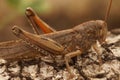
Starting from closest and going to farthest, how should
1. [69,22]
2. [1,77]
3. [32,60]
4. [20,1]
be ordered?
1. [1,77]
2. [32,60]
3. [20,1]
4. [69,22]

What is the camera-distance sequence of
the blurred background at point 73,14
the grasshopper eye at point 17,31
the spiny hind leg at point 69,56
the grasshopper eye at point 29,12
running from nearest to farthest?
the spiny hind leg at point 69,56 < the grasshopper eye at point 17,31 < the grasshopper eye at point 29,12 < the blurred background at point 73,14

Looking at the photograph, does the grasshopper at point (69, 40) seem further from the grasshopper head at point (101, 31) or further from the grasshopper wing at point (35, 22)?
the grasshopper wing at point (35, 22)

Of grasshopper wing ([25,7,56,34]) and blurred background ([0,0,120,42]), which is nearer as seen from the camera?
grasshopper wing ([25,7,56,34])

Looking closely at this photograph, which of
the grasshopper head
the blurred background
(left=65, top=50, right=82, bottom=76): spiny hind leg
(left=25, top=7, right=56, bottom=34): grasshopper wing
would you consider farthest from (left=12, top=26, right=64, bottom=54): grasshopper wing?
the blurred background

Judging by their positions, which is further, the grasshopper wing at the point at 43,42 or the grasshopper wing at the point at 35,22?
the grasshopper wing at the point at 35,22

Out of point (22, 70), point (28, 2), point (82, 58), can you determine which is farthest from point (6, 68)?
point (28, 2)

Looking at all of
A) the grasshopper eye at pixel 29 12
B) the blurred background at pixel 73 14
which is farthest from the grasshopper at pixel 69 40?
the blurred background at pixel 73 14

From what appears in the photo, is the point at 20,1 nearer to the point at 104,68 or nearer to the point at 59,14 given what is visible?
the point at 104,68

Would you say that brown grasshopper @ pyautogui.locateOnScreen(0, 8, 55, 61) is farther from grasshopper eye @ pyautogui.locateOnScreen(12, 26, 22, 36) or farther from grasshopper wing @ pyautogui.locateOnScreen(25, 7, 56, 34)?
grasshopper wing @ pyautogui.locateOnScreen(25, 7, 56, 34)

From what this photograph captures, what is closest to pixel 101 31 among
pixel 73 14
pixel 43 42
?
pixel 43 42
